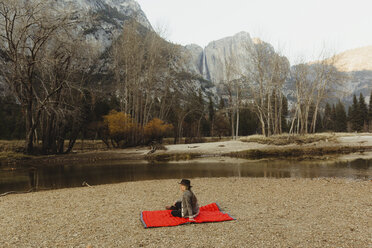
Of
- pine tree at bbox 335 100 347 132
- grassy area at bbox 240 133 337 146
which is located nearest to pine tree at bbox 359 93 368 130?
pine tree at bbox 335 100 347 132

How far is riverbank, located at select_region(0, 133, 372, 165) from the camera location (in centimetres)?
2312

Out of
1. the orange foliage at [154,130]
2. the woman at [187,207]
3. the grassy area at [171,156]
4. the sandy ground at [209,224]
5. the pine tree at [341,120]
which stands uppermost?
the pine tree at [341,120]

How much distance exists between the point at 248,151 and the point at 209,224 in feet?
68.6

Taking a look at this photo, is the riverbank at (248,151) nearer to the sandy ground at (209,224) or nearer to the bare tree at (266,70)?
the bare tree at (266,70)

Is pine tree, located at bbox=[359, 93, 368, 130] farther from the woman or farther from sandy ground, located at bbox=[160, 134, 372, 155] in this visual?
→ the woman

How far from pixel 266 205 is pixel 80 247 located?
199 inches

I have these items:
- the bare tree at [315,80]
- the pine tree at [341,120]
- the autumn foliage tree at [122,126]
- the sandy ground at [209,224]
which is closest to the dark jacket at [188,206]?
the sandy ground at [209,224]

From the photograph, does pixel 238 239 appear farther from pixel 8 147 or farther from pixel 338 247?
pixel 8 147

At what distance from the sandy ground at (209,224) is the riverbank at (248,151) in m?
14.3

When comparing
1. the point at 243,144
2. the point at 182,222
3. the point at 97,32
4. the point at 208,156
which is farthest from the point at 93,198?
the point at 97,32

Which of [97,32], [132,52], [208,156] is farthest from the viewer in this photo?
[97,32]

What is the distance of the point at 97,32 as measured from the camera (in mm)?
105000

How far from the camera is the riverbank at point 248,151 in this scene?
910 inches

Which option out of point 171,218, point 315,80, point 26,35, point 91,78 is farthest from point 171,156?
point 315,80
